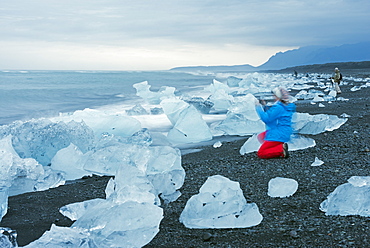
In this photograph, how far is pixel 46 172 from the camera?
3854 millimetres

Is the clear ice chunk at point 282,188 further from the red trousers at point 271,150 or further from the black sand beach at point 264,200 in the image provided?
the red trousers at point 271,150

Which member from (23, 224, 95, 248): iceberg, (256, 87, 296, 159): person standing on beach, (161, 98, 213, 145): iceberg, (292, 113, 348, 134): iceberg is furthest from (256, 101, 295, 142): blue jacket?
(23, 224, 95, 248): iceberg

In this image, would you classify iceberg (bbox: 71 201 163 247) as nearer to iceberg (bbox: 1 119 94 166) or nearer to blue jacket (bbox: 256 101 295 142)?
blue jacket (bbox: 256 101 295 142)

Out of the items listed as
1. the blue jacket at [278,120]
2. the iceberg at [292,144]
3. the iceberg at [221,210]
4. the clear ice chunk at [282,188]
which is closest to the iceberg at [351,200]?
the clear ice chunk at [282,188]

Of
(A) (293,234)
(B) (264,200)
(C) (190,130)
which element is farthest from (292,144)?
(A) (293,234)

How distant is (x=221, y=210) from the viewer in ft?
8.19

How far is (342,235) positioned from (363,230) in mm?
138

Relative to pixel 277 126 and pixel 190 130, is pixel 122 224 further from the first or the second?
pixel 190 130

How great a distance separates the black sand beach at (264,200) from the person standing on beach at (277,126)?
0.38ft

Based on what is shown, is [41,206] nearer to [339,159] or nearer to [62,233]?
[62,233]

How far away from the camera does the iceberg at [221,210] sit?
2.41 metres

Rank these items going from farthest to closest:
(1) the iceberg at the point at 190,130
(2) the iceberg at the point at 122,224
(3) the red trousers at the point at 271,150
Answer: (1) the iceberg at the point at 190,130 < (3) the red trousers at the point at 271,150 < (2) the iceberg at the point at 122,224

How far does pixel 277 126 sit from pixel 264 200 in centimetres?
155

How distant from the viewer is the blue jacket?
4.15 m
